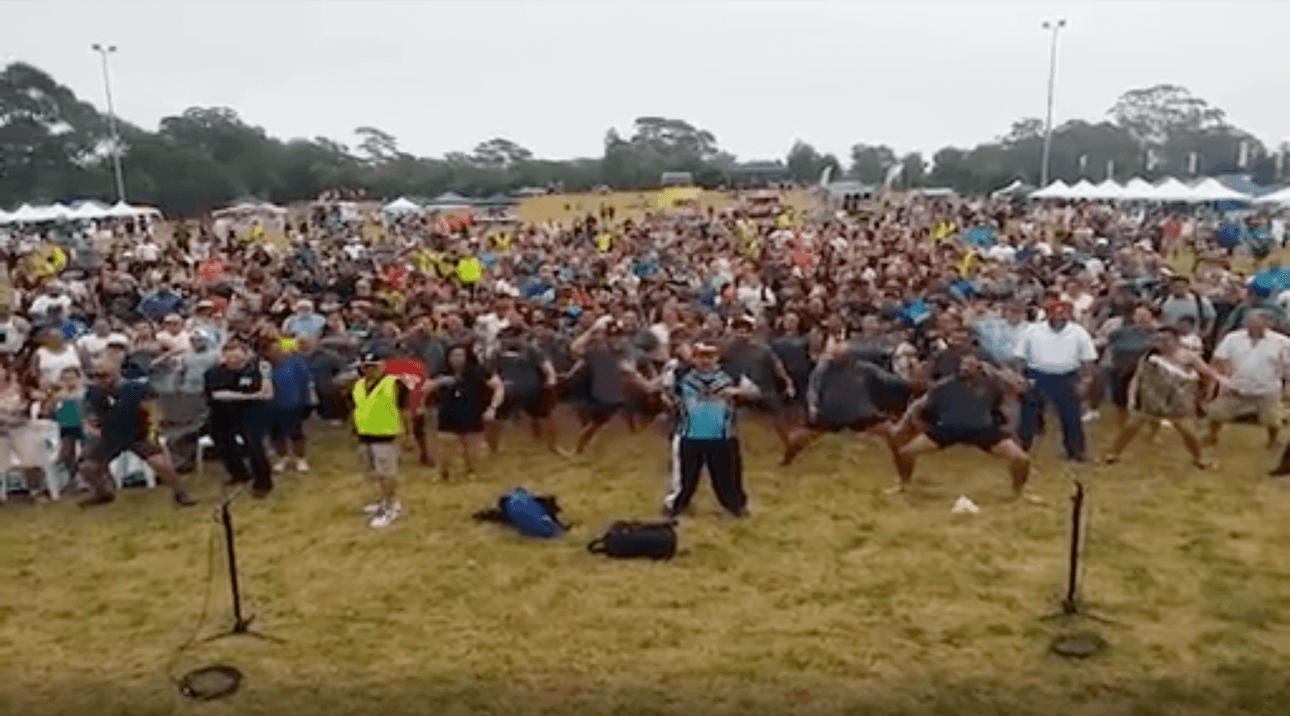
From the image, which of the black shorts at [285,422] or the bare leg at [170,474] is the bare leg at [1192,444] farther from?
the bare leg at [170,474]

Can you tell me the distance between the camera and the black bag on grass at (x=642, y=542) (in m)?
8.81

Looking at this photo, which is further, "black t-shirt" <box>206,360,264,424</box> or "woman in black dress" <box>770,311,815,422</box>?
"woman in black dress" <box>770,311,815,422</box>

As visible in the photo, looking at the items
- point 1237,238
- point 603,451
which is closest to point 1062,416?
point 603,451

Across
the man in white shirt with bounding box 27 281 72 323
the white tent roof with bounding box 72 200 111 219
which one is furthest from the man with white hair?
the white tent roof with bounding box 72 200 111 219

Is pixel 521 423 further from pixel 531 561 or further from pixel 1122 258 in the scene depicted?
pixel 1122 258

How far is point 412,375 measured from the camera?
1072 cm

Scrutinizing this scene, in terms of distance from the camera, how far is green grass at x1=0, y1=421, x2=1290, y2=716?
6578mm

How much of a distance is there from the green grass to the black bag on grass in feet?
0.53

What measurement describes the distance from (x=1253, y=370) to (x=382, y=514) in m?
8.40

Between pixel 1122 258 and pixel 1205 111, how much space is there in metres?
129

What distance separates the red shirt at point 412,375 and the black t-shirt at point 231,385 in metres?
1.24

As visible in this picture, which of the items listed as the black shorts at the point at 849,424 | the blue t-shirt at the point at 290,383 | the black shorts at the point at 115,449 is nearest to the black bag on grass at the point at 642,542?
the black shorts at the point at 849,424

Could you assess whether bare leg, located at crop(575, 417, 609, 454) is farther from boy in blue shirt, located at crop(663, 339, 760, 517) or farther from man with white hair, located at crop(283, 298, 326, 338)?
man with white hair, located at crop(283, 298, 326, 338)

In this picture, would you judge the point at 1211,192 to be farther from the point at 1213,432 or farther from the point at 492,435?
the point at 492,435
